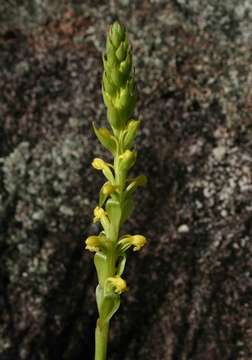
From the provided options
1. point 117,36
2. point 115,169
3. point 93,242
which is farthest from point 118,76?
point 93,242

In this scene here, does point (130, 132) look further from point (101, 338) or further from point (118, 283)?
point (101, 338)

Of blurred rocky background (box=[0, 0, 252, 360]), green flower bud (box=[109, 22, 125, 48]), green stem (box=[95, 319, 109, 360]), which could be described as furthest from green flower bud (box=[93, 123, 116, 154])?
blurred rocky background (box=[0, 0, 252, 360])

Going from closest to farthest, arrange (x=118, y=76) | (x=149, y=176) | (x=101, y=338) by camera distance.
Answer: (x=118, y=76)
(x=101, y=338)
(x=149, y=176)

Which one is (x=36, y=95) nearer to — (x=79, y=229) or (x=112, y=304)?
(x=79, y=229)

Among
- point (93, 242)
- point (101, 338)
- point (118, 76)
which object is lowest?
point (101, 338)

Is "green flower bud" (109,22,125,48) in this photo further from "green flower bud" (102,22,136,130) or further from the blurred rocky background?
the blurred rocky background

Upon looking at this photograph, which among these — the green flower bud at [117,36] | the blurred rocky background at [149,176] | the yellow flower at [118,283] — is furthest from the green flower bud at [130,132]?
the blurred rocky background at [149,176]
